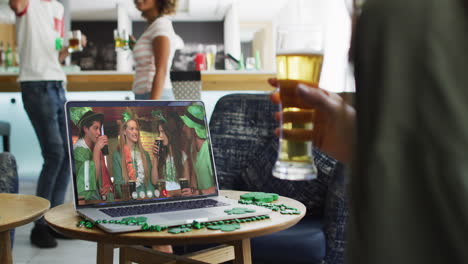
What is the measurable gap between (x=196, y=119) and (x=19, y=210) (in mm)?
550

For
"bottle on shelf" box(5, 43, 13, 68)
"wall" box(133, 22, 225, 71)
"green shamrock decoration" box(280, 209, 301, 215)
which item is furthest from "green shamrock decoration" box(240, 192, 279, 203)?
"wall" box(133, 22, 225, 71)

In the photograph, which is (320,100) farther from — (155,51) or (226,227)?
(155,51)

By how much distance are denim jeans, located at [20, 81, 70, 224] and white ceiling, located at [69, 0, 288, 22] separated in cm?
705

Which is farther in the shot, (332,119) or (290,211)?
(290,211)

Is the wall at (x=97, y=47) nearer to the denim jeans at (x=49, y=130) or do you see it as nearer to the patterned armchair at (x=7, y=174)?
the denim jeans at (x=49, y=130)

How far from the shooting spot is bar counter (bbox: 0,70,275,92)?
4477 millimetres

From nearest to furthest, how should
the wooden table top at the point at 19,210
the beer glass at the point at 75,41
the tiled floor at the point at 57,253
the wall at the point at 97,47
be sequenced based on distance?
the wooden table top at the point at 19,210 → the tiled floor at the point at 57,253 → the beer glass at the point at 75,41 → the wall at the point at 97,47

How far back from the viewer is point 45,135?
2.95 meters

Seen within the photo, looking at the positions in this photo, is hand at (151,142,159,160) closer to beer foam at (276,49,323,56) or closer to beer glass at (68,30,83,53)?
beer foam at (276,49,323,56)

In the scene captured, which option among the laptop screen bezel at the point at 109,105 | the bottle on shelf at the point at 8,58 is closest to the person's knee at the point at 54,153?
the laptop screen bezel at the point at 109,105

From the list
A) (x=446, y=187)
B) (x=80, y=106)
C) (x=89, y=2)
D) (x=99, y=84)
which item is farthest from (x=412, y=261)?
(x=89, y=2)

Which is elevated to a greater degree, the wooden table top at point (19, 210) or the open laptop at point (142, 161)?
the open laptop at point (142, 161)

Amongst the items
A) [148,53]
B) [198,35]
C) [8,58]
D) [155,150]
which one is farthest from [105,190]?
[198,35]

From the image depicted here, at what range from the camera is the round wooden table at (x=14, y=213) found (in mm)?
1251
